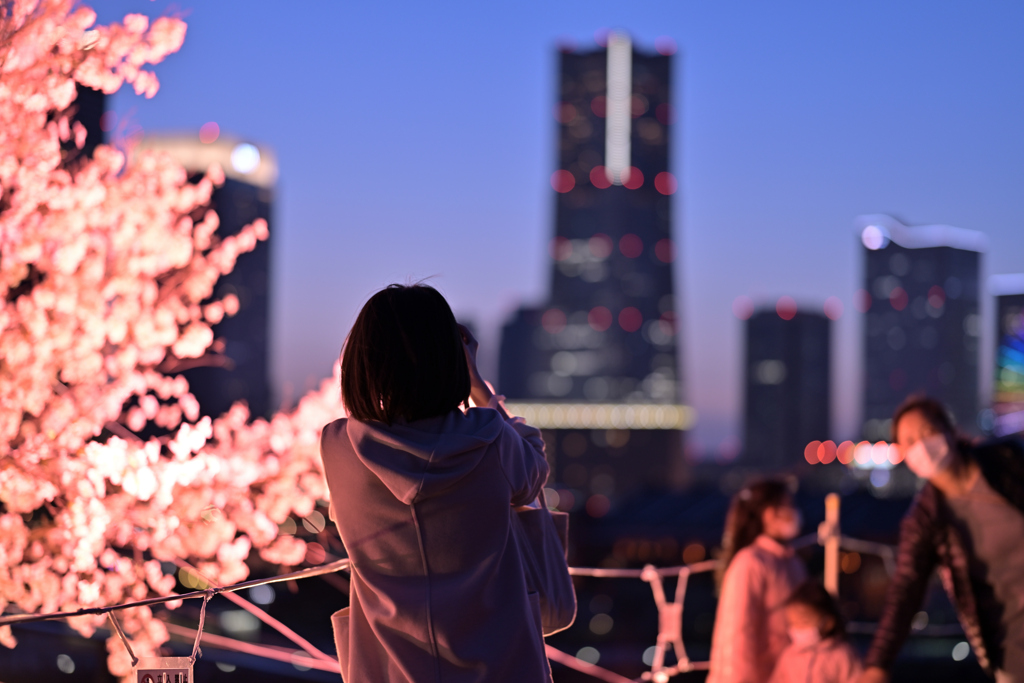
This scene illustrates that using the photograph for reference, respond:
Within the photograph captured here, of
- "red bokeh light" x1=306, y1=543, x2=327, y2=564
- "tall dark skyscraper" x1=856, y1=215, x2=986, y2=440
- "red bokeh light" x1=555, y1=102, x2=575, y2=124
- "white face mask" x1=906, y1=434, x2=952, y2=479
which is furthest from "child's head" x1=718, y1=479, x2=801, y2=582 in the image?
"red bokeh light" x1=555, y1=102, x2=575, y2=124

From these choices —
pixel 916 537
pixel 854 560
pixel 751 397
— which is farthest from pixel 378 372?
pixel 751 397

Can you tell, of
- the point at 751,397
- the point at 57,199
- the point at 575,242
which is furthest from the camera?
the point at 751,397

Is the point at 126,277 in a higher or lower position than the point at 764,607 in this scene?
higher

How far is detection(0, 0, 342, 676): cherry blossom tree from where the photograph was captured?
3.60m

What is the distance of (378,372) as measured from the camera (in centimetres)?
154

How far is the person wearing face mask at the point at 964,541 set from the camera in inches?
111

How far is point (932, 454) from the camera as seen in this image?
2.90 m

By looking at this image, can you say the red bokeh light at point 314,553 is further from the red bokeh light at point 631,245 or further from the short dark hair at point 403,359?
the red bokeh light at point 631,245

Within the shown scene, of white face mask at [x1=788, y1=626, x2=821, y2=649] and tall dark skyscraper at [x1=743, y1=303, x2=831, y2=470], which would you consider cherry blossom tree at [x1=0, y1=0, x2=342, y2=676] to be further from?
tall dark skyscraper at [x1=743, y1=303, x2=831, y2=470]

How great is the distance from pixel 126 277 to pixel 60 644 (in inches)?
103

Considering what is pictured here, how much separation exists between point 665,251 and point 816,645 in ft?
437

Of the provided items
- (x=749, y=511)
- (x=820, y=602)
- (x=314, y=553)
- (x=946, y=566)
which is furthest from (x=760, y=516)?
(x=314, y=553)

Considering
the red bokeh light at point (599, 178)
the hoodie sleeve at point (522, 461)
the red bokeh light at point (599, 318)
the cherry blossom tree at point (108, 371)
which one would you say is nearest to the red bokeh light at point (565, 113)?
the red bokeh light at point (599, 178)

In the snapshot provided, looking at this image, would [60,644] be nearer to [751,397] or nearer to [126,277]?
[126,277]
